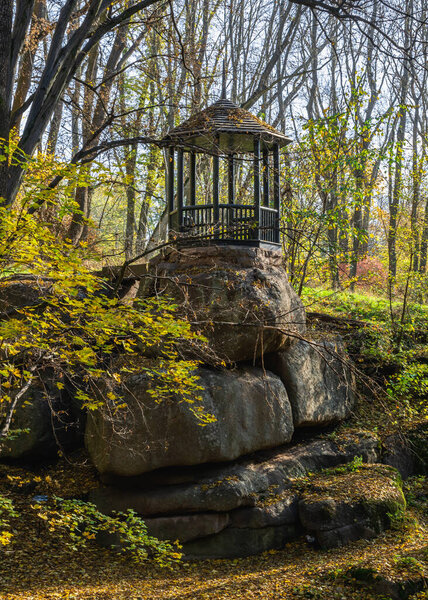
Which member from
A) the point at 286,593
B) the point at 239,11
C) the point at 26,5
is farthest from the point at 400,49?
the point at 239,11

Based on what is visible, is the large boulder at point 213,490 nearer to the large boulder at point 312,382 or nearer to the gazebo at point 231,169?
the large boulder at point 312,382

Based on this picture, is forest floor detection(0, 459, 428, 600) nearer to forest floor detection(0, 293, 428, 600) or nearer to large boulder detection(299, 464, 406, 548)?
forest floor detection(0, 293, 428, 600)

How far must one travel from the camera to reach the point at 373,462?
29.2 ft

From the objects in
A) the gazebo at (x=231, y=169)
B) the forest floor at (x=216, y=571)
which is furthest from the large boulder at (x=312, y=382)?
the forest floor at (x=216, y=571)

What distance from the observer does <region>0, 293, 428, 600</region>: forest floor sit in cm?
557

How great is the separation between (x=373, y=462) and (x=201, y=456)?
127 inches

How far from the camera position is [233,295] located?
7.94 meters

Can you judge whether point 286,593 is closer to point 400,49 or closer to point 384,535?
point 384,535

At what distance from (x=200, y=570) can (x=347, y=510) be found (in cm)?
200

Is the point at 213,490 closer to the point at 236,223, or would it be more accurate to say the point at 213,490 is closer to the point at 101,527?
the point at 101,527

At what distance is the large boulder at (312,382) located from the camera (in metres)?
8.64

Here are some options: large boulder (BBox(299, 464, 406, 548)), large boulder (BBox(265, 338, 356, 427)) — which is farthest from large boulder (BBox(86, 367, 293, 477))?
large boulder (BBox(299, 464, 406, 548))

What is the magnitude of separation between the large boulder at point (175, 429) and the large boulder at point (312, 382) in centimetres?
82

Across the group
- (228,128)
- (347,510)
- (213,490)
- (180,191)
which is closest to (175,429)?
(213,490)
